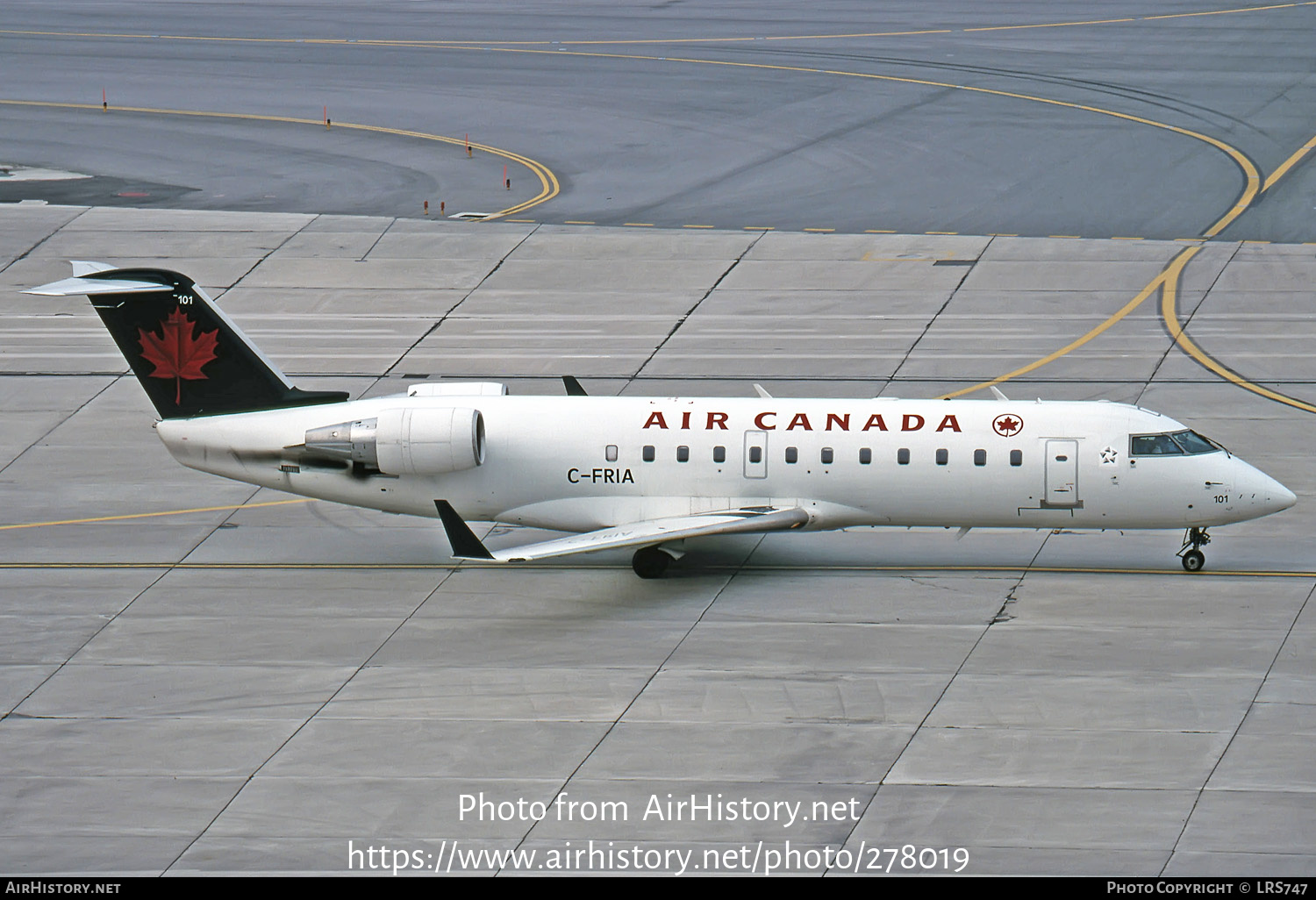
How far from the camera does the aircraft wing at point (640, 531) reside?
31.6 metres

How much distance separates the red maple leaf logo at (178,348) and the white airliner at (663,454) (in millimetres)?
34

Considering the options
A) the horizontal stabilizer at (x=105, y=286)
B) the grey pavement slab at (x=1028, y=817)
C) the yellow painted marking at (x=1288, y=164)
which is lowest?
the grey pavement slab at (x=1028, y=817)

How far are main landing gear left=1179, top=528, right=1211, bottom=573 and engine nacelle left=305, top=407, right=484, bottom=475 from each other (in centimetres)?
1365

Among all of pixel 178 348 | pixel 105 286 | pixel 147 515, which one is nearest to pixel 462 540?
pixel 178 348

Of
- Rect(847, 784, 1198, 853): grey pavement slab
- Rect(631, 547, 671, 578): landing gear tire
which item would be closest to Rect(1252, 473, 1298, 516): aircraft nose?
Rect(847, 784, 1198, 853): grey pavement slab

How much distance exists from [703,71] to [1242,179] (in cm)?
2470

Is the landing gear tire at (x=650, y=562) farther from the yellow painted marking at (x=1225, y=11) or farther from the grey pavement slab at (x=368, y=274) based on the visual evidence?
the yellow painted marking at (x=1225, y=11)

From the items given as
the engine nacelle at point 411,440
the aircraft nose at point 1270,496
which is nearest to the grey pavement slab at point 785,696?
the engine nacelle at point 411,440

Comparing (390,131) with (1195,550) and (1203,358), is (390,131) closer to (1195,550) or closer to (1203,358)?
(1203,358)

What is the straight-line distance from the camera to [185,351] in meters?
35.8

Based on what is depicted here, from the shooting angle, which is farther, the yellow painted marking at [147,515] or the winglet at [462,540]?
the yellow painted marking at [147,515]

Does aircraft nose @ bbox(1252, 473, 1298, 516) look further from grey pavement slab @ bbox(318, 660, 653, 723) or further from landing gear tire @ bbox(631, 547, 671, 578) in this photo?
grey pavement slab @ bbox(318, 660, 653, 723)

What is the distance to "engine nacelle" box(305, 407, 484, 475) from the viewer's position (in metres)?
34.7
